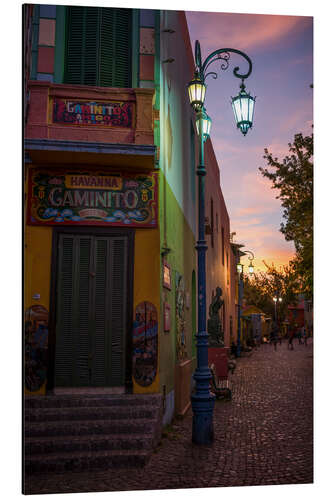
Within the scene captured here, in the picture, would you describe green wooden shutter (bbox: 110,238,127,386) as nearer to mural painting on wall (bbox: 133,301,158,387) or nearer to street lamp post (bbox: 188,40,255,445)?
mural painting on wall (bbox: 133,301,158,387)

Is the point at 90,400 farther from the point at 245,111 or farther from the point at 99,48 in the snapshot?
the point at 99,48

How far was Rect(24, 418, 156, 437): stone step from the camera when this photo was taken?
6.07 m

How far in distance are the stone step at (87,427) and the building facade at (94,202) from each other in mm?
640

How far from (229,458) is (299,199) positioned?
16.5 feet

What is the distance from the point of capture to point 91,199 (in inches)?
278

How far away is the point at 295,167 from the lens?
10117 mm

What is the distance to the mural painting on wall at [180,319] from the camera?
9.26 m

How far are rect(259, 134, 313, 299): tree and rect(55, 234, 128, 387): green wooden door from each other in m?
2.59

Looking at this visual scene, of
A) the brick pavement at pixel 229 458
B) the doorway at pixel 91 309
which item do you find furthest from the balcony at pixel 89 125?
the brick pavement at pixel 229 458

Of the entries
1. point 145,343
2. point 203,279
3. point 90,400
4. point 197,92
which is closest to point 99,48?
point 197,92

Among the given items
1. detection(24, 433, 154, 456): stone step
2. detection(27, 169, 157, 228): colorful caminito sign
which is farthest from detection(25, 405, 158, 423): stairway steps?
detection(27, 169, 157, 228): colorful caminito sign

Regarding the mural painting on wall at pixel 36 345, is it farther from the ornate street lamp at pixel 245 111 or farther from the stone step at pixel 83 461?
the ornate street lamp at pixel 245 111
